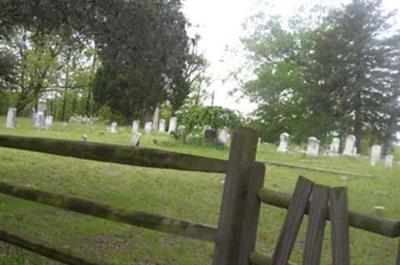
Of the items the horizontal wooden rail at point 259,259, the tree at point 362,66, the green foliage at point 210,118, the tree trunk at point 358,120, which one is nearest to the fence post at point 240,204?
the horizontal wooden rail at point 259,259

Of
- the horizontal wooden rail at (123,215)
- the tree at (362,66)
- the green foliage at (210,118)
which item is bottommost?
the horizontal wooden rail at (123,215)

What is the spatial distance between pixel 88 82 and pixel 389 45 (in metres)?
25.4

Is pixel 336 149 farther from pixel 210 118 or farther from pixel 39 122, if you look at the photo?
pixel 39 122

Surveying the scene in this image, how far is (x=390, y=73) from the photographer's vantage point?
34281mm

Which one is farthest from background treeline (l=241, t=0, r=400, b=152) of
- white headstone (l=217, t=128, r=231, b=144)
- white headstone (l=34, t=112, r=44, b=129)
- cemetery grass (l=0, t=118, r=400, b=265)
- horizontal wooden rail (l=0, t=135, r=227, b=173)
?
horizontal wooden rail (l=0, t=135, r=227, b=173)

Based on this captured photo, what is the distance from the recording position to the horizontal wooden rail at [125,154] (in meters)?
3.15

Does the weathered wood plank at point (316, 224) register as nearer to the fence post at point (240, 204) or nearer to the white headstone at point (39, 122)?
the fence post at point (240, 204)

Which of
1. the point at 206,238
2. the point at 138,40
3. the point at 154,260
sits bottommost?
the point at 154,260

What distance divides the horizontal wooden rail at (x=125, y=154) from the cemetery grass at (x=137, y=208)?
2.81 ft

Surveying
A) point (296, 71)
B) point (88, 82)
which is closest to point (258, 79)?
point (296, 71)

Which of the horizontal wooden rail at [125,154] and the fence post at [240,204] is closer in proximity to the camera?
the fence post at [240,204]

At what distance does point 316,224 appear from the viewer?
2.73 meters

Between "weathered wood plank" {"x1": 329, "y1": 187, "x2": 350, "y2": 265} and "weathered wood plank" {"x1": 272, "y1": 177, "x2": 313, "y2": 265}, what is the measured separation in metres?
0.15

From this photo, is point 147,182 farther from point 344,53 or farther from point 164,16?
point 344,53
